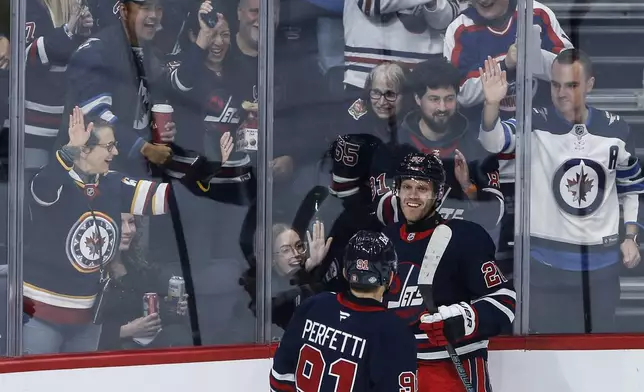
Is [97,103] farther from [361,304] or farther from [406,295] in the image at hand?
[361,304]

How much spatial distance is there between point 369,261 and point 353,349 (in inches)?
9.4

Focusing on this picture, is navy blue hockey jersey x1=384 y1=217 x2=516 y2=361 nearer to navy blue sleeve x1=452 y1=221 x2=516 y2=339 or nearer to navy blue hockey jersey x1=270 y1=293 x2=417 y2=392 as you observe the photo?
navy blue sleeve x1=452 y1=221 x2=516 y2=339

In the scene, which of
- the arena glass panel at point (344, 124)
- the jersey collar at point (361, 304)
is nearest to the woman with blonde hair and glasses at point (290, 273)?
the arena glass panel at point (344, 124)

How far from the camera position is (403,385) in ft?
9.43

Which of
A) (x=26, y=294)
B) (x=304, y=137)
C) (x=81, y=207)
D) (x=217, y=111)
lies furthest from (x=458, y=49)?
(x=26, y=294)

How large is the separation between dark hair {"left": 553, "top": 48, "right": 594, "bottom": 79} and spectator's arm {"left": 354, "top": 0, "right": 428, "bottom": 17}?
60cm

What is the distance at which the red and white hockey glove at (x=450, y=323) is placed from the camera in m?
3.35

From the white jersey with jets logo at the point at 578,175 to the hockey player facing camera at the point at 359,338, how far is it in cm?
126

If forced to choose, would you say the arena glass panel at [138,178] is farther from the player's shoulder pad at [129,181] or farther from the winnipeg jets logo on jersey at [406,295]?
the winnipeg jets logo on jersey at [406,295]

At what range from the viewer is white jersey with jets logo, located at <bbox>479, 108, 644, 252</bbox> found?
401cm

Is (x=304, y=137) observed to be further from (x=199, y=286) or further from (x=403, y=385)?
(x=403, y=385)

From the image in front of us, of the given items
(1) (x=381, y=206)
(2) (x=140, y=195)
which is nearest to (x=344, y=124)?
(1) (x=381, y=206)

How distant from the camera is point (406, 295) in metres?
3.52

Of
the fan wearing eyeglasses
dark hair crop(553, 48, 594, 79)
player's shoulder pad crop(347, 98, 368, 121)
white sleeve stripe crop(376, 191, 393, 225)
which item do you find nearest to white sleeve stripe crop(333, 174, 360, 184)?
white sleeve stripe crop(376, 191, 393, 225)
